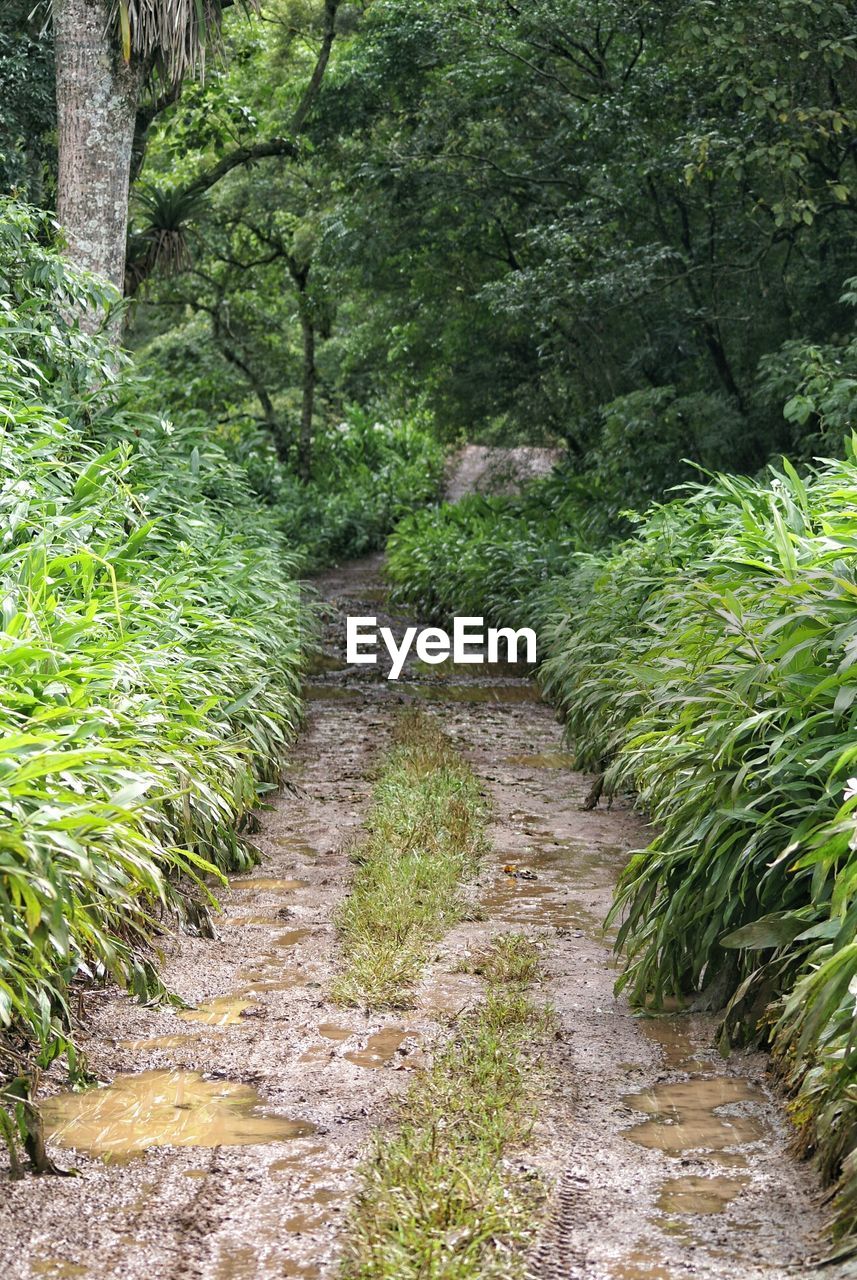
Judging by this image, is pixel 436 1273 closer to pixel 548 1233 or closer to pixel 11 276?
pixel 548 1233

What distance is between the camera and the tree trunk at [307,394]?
1978 centimetres

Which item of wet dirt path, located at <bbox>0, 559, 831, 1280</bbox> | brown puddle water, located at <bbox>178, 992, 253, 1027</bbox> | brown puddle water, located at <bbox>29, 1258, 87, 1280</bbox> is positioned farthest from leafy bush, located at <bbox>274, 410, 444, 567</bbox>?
brown puddle water, located at <bbox>29, 1258, 87, 1280</bbox>

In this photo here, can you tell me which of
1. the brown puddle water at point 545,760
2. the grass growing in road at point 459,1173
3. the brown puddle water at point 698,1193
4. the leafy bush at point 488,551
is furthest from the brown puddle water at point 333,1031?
the leafy bush at point 488,551

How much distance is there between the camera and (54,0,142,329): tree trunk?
8562 mm

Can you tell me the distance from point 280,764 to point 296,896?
1642 millimetres

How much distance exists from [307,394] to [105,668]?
16951 mm

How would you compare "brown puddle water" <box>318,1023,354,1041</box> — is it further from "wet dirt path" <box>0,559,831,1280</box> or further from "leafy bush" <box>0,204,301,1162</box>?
"leafy bush" <box>0,204,301,1162</box>

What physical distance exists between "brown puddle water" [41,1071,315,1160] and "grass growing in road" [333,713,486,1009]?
65cm

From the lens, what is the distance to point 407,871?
4.94 metres

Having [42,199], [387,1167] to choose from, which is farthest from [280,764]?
[42,199]

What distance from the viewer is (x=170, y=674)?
466 centimetres

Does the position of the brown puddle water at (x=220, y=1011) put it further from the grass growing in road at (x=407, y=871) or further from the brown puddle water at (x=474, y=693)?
the brown puddle water at (x=474, y=693)

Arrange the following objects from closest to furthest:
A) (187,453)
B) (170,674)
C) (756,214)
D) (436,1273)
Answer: (436,1273)
(170,674)
(187,453)
(756,214)

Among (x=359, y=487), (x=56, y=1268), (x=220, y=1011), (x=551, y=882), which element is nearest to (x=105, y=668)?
(x=220, y=1011)
